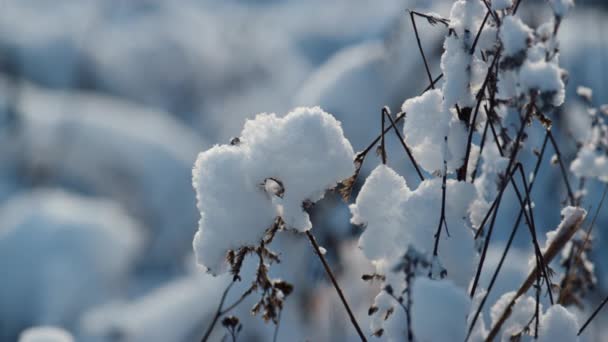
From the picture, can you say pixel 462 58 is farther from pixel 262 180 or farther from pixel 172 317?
pixel 172 317

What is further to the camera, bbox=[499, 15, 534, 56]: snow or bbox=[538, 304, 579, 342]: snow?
bbox=[538, 304, 579, 342]: snow

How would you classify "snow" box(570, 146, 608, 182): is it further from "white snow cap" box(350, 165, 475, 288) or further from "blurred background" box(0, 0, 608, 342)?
"white snow cap" box(350, 165, 475, 288)

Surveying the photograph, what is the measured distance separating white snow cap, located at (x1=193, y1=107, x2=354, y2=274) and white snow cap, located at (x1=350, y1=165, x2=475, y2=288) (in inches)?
3.5

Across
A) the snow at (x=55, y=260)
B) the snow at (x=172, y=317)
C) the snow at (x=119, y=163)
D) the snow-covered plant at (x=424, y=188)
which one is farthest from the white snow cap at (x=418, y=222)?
the snow at (x=119, y=163)

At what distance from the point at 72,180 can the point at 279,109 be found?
2.09 m

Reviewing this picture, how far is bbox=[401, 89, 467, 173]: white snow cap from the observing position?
35.7 inches

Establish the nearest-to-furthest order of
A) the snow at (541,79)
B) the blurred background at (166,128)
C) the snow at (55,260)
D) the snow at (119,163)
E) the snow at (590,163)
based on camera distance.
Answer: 1. the snow at (541,79)
2. the snow at (590,163)
3. the blurred background at (166,128)
4. the snow at (55,260)
5. the snow at (119,163)

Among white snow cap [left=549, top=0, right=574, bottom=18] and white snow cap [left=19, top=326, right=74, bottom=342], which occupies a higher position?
white snow cap [left=19, top=326, right=74, bottom=342]

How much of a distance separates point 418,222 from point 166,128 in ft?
18.8

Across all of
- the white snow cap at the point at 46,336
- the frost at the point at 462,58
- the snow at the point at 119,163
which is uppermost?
the snow at the point at 119,163

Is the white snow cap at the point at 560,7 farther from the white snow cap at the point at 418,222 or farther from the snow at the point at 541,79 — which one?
the white snow cap at the point at 418,222

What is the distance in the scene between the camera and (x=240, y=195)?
833mm

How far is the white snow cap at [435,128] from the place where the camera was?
35.7 inches

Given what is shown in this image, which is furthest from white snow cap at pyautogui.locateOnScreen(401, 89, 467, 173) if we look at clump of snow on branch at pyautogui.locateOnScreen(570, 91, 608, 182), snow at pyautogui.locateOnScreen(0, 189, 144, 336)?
snow at pyautogui.locateOnScreen(0, 189, 144, 336)
